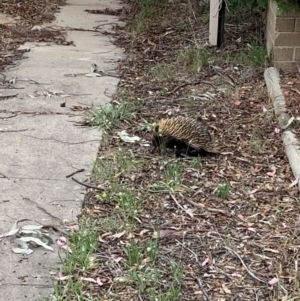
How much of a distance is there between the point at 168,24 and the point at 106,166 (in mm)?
4227

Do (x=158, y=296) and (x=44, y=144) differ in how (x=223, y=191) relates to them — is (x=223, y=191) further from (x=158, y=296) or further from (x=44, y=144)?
(x=44, y=144)

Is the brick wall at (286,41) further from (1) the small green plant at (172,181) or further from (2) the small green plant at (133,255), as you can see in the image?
(2) the small green plant at (133,255)

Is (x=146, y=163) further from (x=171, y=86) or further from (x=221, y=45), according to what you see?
(x=221, y=45)

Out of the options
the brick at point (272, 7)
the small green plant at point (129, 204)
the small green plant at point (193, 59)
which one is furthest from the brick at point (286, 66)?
the small green plant at point (129, 204)

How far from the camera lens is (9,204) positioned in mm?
4168

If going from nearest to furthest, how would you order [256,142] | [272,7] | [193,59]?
Result: [256,142]
[272,7]
[193,59]

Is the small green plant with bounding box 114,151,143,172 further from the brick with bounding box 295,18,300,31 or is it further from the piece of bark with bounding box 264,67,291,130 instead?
the brick with bounding box 295,18,300,31

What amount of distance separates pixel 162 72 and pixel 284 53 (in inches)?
45.4

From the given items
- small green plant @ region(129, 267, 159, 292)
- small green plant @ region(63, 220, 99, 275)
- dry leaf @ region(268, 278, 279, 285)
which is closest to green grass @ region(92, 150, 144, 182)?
small green plant @ region(63, 220, 99, 275)

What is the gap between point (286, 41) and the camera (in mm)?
6355

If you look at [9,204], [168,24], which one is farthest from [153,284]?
[168,24]

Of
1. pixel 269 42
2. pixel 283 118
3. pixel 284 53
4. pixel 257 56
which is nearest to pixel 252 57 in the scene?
pixel 257 56

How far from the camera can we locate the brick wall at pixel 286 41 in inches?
248

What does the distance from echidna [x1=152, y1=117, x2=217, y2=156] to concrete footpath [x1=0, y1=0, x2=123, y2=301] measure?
0.49m
